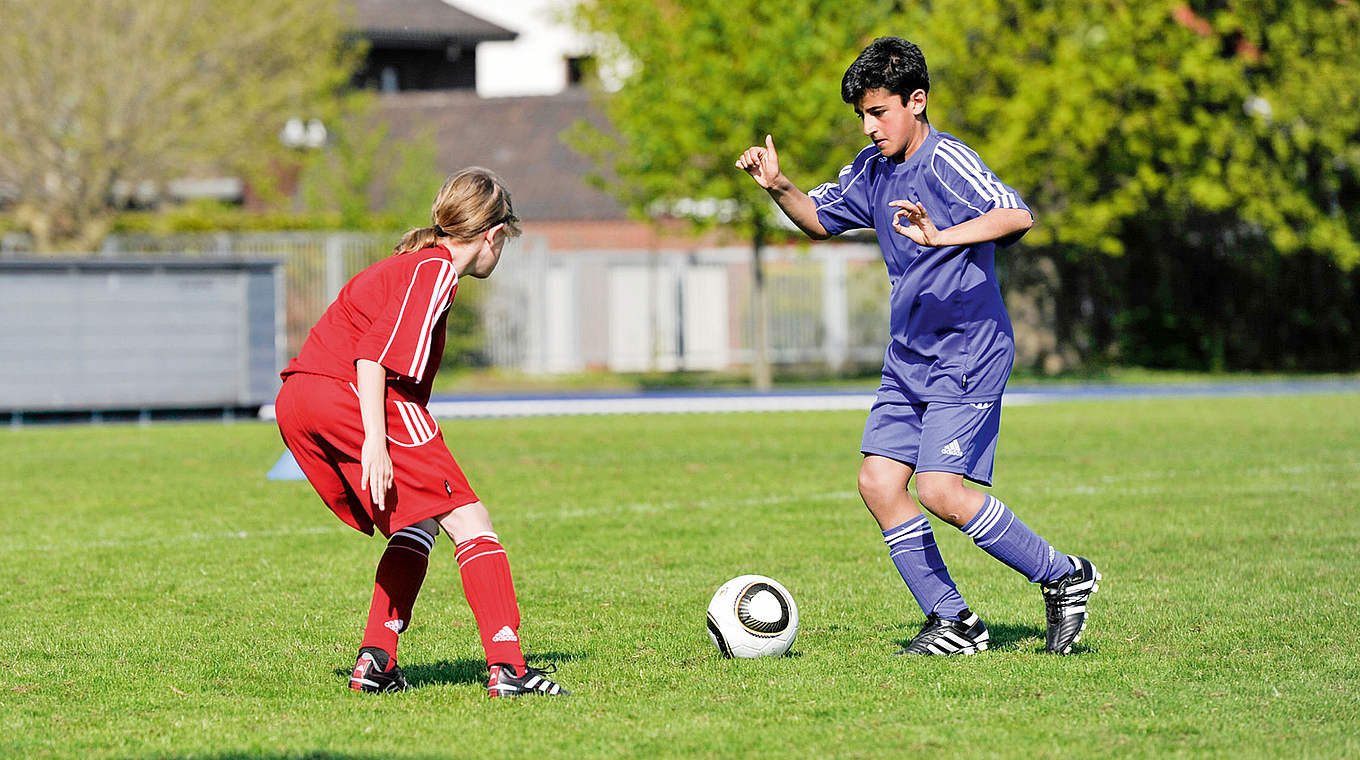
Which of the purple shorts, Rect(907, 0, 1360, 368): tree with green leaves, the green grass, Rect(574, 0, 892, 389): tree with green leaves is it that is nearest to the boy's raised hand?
the purple shorts

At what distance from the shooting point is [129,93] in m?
26.6

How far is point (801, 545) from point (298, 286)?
20.6m

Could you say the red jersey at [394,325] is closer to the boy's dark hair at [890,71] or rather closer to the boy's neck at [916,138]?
the boy's dark hair at [890,71]

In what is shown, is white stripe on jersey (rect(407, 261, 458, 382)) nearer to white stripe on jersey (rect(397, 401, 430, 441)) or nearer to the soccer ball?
white stripe on jersey (rect(397, 401, 430, 441))

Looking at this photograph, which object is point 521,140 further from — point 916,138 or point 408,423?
point 408,423

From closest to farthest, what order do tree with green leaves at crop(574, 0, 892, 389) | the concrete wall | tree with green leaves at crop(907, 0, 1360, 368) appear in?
the concrete wall, tree with green leaves at crop(574, 0, 892, 389), tree with green leaves at crop(907, 0, 1360, 368)

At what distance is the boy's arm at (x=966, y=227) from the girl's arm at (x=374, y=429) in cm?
183

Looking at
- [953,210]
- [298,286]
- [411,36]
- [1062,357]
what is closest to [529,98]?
[411,36]

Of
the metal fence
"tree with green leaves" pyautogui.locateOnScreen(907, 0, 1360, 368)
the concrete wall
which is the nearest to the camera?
the concrete wall

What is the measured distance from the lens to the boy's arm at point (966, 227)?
16.9 ft

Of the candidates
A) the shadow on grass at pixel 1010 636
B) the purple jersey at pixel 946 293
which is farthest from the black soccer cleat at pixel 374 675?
the purple jersey at pixel 946 293

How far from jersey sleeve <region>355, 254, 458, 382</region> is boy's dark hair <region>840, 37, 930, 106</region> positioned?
1.62 m

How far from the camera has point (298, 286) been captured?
27594mm

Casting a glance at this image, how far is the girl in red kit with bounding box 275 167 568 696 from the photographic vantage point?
4688 millimetres
